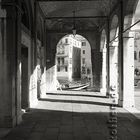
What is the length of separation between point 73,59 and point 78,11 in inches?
2015

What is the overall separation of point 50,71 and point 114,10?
8.87 meters

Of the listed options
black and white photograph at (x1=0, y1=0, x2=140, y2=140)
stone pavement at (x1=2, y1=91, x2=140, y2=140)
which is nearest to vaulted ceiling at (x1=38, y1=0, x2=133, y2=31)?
black and white photograph at (x1=0, y1=0, x2=140, y2=140)

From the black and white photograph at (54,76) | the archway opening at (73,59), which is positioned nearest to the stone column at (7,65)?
the black and white photograph at (54,76)

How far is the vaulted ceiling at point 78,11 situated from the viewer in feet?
44.5

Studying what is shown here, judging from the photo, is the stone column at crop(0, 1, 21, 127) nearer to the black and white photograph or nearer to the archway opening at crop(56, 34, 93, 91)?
the black and white photograph

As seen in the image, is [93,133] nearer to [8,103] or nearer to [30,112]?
[8,103]

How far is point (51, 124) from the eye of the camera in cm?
745

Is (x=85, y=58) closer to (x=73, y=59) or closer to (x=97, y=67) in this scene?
(x=73, y=59)

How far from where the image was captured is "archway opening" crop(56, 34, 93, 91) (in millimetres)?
61781

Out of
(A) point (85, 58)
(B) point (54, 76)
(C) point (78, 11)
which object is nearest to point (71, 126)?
(C) point (78, 11)

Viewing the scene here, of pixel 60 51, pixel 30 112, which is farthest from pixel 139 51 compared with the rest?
pixel 30 112

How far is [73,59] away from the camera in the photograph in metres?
67.1

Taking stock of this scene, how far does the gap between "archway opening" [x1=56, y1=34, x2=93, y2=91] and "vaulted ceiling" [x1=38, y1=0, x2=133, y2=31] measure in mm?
37354

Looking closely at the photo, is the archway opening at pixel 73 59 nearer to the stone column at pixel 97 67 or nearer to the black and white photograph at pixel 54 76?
the stone column at pixel 97 67
